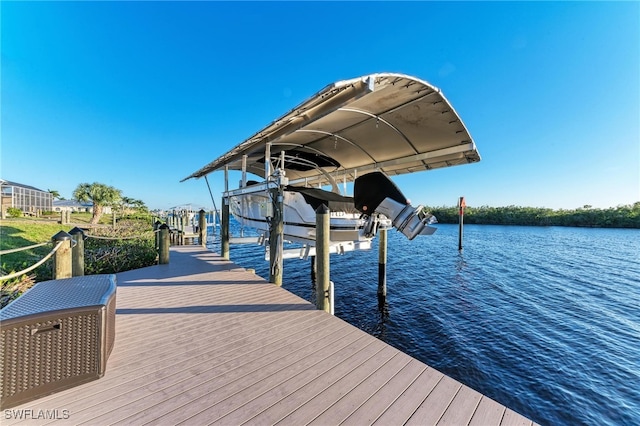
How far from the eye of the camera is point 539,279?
416 inches

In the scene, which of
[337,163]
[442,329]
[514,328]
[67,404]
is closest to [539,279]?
[514,328]

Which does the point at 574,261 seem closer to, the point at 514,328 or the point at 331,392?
the point at 514,328

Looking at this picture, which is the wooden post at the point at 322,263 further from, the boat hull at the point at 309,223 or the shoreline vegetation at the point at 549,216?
the shoreline vegetation at the point at 549,216

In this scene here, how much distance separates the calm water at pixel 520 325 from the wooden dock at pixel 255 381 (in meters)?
2.71

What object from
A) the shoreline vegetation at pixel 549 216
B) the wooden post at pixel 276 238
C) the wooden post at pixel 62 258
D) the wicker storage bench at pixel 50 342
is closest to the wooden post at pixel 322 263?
the wooden post at pixel 276 238

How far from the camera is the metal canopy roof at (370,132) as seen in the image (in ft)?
11.6

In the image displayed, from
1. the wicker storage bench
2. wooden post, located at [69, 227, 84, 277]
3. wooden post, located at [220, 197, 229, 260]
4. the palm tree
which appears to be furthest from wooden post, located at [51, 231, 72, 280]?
the palm tree

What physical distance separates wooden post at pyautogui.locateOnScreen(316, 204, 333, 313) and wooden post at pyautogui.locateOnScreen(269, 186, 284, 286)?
4.30ft

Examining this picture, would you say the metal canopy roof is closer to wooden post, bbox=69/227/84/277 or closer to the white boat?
the white boat

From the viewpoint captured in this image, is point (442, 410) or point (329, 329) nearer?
point (442, 410)

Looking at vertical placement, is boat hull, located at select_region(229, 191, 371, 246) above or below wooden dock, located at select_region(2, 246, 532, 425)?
above

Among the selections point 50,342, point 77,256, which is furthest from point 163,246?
point 50,342

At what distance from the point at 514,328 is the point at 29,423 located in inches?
322

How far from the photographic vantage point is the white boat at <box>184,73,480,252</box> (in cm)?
387
